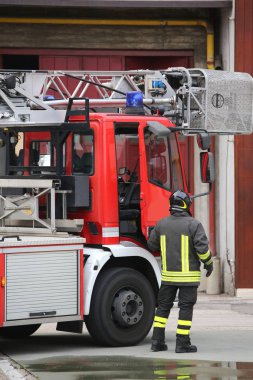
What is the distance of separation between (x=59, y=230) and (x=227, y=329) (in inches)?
126

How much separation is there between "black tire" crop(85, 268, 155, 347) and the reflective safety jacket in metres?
0.65

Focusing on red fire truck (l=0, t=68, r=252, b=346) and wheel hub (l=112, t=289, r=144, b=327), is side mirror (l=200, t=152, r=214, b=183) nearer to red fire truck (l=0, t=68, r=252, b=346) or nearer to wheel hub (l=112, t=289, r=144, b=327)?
red fire truck (l=0, t=68, r=252, b=346)

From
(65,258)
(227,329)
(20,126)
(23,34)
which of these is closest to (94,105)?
(20,126)

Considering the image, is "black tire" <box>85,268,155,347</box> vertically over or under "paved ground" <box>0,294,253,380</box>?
over

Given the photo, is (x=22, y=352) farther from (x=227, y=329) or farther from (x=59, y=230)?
(x=227, y=329)

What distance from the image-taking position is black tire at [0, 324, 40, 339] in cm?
1450

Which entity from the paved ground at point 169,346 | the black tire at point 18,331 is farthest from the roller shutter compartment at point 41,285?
the black tire at point 18,331

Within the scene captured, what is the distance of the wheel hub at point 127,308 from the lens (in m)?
13.4

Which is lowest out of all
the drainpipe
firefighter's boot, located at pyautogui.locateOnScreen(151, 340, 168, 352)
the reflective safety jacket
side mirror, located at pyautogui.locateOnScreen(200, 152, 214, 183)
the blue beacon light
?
firefighter's boot, located at pyautogui.locateOnScreen(151, 340, 168, 352)

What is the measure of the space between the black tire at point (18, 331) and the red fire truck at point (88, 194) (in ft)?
3.12

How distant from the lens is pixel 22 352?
1330cm

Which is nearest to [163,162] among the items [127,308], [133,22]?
[127,308]

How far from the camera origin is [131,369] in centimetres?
1170

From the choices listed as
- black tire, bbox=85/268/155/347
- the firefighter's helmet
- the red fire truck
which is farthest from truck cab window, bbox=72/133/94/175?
black tire, bbox=85/268/155/347
